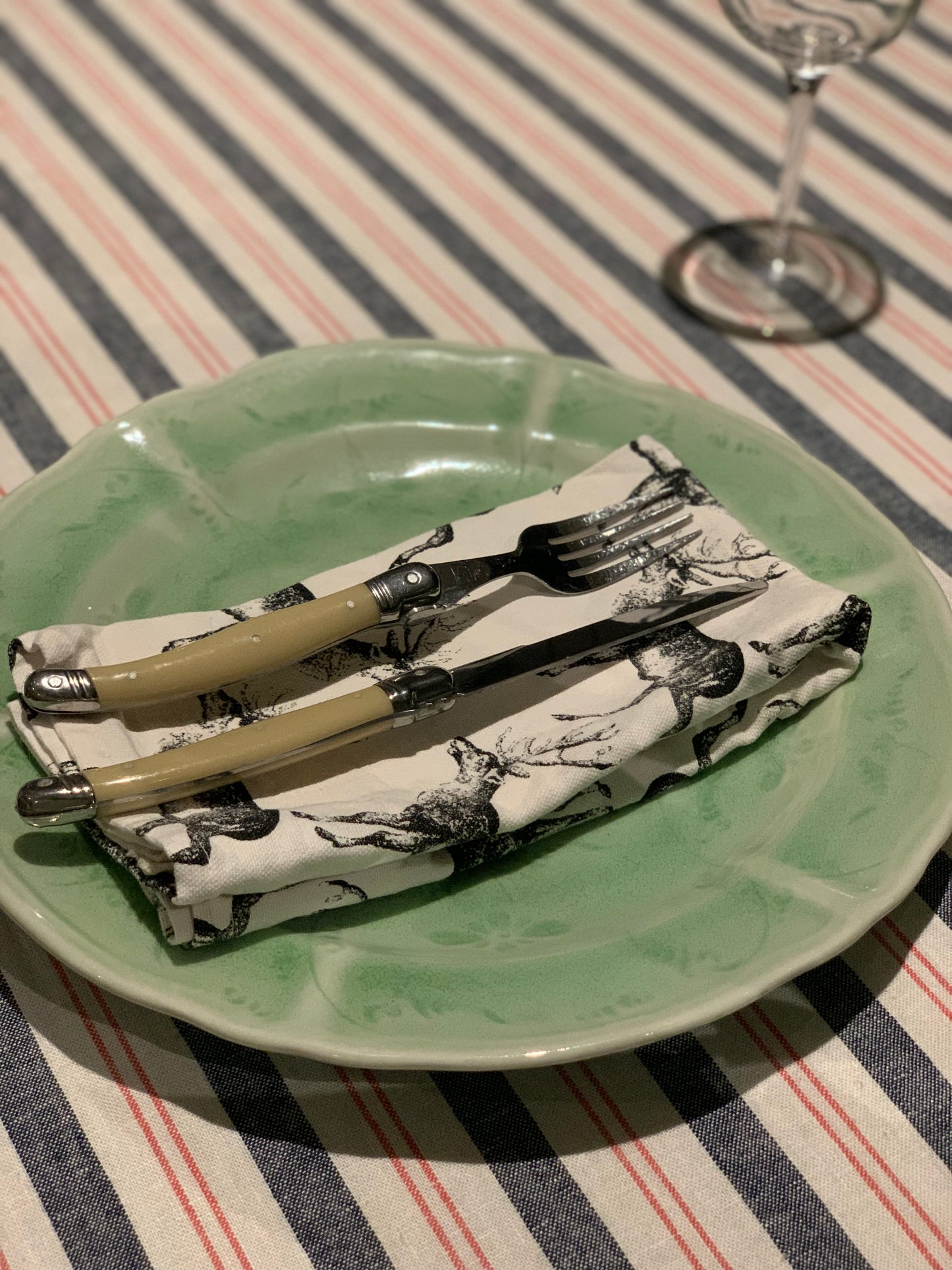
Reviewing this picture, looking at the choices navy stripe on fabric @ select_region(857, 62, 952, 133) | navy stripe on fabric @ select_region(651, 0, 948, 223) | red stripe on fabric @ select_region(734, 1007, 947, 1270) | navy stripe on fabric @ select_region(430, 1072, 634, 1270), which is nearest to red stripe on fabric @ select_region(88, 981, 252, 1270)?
navy stripe on fabric @ select_region(430, 1072, 634, 1270)

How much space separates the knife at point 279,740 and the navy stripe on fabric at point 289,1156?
12 centimetres

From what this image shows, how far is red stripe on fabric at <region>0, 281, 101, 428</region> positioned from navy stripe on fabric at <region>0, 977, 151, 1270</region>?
1.48 ft

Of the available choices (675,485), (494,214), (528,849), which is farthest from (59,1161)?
(494,214)

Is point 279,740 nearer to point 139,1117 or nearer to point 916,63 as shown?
point 139,1117

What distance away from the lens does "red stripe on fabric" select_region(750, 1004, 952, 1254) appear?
54 cm

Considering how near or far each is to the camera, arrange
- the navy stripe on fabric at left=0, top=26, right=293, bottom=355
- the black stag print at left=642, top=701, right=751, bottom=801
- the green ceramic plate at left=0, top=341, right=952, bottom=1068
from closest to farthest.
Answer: the green ceramic plate at left=0, top=341, right=952, bottom=1068 → the black stag print at left=642, top=701, right=751, bottom=801 → the navy stripe on fabric at left=0, top=26, right=293, bottom=355

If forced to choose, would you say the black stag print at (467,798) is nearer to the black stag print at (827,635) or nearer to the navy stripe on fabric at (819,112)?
the black stag print at (827,635)

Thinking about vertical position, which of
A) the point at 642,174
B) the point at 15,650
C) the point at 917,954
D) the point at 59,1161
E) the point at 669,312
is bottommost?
the point at 59,1161

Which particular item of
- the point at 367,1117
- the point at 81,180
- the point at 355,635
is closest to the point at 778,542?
the point at 355,635

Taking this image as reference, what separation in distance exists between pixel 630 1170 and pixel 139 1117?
0.22 m

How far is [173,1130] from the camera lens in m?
0.56

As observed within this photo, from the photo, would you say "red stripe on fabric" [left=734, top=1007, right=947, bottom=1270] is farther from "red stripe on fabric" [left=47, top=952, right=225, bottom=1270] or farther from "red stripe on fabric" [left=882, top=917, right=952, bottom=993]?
"red stripe on fabric" [left=47, top=952, right=225, bottom=1270]

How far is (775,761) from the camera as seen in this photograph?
2.08 feet

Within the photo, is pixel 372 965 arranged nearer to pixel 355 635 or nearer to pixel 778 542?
pixel 355 635
